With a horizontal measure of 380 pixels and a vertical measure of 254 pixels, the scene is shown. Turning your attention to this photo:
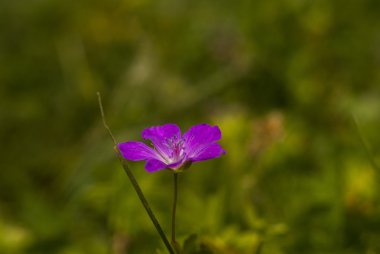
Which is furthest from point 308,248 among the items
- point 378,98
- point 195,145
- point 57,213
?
point 378,98

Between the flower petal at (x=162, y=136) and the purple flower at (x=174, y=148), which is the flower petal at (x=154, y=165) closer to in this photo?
the purple flower at (x=174, y=148)

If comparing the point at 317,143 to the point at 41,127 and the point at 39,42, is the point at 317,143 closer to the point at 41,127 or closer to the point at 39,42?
the point at 41,127

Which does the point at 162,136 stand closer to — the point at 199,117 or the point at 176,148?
the point at 176,148

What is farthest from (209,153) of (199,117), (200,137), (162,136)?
(199,117)

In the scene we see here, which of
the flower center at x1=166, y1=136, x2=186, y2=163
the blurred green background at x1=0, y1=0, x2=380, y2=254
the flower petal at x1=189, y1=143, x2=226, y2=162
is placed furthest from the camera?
the blurred green background at x1=0, y1=0, x2=380, y2=254

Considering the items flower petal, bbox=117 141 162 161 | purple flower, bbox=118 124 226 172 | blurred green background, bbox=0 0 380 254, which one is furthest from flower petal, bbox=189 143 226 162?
blurred green background, bbox=0 0 380 254

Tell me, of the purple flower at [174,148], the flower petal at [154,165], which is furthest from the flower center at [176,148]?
the flower petal at [154,165]

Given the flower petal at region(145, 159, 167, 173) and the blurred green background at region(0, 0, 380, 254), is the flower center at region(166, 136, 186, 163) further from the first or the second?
the blurred green background at region(0, 0, 380, 254)
